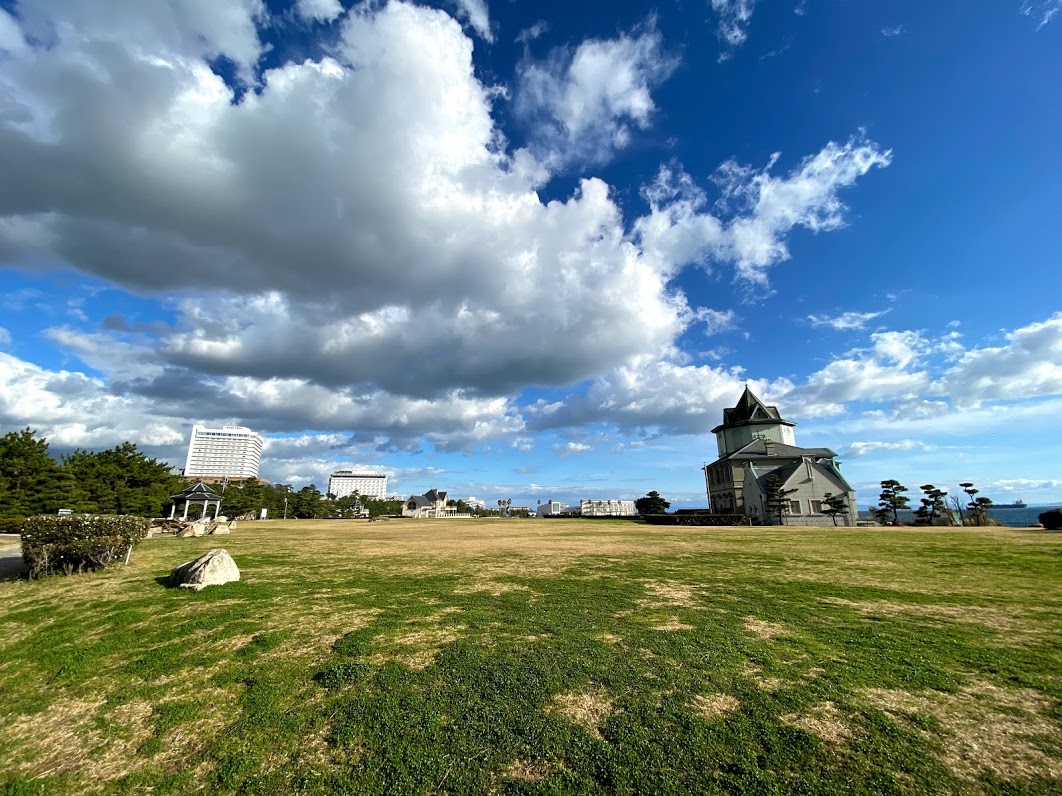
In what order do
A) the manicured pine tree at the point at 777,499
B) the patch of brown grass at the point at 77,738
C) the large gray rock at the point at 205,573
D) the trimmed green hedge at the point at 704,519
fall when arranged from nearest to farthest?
1. the patch of brown grass at the point at 77,738
2. the large gray rock at the point at 205,573
3. the manicured pine tree at the point at 777,499
4. the trimmed green hedge at the point at 704,519

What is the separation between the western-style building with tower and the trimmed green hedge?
3.12 m

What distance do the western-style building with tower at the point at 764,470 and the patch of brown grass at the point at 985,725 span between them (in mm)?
50345

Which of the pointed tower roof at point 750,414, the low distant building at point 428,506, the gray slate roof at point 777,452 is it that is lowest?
the low distant building at point 428,506

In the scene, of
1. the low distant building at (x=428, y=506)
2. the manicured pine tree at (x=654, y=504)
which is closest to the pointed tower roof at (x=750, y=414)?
the manicured pine tree at (x=654, y=504)

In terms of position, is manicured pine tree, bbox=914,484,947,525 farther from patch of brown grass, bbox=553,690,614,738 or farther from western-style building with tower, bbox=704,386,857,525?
patch of brown grass, bbox=553,690,614,738

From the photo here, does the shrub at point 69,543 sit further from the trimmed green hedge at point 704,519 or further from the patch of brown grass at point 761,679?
the trimmed green hedge at point 704,519

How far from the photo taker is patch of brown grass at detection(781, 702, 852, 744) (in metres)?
4.50

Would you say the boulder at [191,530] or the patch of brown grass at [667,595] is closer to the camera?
the patch of brown grass at [667,595]

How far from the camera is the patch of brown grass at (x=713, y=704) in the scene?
16.3ft

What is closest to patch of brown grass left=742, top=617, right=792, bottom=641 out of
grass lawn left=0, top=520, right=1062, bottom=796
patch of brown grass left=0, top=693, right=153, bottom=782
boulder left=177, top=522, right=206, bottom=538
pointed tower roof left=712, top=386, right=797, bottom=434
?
grass lawn left=0, top=520, right=1062, bottom=796

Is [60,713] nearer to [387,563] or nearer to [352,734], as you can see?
[352,734]

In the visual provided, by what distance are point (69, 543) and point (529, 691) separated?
49.0 ft

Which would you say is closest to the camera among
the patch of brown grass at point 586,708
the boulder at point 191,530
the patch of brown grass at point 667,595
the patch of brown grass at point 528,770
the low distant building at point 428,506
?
the patch of brown grass at point 528,770

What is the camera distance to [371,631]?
7852 mm
